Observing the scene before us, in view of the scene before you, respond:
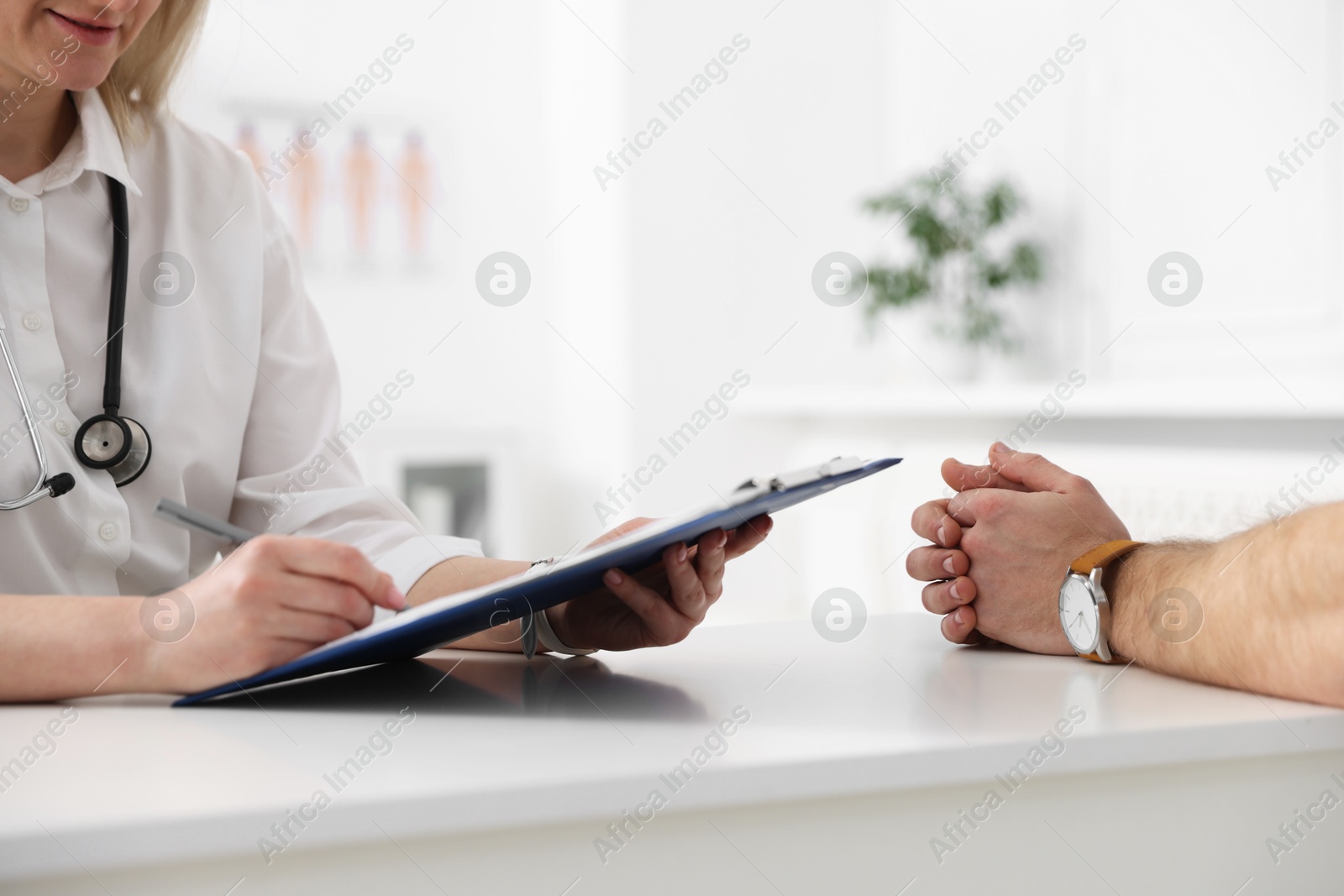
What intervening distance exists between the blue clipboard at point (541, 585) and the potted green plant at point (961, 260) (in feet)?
7.99

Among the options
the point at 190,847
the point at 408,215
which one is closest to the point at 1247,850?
the point at 190,847

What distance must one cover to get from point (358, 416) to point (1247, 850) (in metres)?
3.66

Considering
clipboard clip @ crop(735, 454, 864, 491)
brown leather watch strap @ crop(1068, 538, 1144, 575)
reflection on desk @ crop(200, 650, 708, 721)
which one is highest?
clipboard clip @ crop(735, 454, 864, 491)

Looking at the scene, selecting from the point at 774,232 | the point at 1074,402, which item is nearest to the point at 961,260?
the point at 774,232

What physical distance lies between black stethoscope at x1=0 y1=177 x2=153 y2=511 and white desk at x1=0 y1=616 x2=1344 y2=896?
31 centimetres

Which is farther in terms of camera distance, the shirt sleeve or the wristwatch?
the shirt sleeve

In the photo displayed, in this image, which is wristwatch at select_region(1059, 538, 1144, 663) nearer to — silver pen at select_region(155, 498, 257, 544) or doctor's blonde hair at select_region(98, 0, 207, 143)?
silver pen at select_region(155, 498, 257, 544)

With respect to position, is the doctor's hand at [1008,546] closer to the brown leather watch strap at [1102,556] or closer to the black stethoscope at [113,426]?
the brown leather watch strap at [1102,556]

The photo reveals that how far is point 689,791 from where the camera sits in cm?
51

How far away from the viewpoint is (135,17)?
1.01 metres

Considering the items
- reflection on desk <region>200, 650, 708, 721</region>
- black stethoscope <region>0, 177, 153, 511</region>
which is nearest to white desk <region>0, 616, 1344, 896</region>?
reflection on desk <region>200, 650, 708, 721</region>

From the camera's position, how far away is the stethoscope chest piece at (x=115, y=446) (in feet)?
3.17

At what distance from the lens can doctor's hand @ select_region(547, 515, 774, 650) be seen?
742 mm

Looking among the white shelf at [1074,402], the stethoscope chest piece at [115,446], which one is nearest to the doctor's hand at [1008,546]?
the stethoscope chest piece at [115,446]
